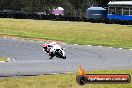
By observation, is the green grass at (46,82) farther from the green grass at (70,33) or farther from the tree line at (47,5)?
the tree line at (47,5)

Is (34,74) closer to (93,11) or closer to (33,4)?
(93,11)

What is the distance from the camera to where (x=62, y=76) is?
531 inches

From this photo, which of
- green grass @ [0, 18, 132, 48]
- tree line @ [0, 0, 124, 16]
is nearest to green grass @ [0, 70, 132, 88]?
green grass @ [0, 18, 132, 48]

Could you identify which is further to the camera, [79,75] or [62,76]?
[62,76]

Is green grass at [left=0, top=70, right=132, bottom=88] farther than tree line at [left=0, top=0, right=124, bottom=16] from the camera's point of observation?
No

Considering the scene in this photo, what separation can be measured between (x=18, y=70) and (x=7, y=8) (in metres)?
84.0

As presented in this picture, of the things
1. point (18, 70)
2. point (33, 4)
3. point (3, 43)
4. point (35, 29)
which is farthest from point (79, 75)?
point (33, 4)

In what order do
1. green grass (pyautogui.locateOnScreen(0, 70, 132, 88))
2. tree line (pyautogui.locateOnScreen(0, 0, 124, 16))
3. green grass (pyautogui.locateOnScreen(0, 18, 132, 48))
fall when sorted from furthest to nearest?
1. tree line (pyautogui.locateOnScreen(0, 0, 124, 16))
2. green grass (pyautogui.locateOnScreen(0, 18, 132, 48))
3. green grass (pyautogui.locateOnScreen(0, 70, 132, 88))

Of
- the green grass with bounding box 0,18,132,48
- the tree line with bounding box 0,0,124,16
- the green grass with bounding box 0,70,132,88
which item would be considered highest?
the tree line with bounding box 0,0,124,16

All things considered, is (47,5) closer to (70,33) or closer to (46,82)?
(70,33)

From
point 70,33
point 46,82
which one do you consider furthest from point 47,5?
point 46,82

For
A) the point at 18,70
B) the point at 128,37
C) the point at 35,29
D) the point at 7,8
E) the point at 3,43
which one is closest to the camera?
the point at 18,70

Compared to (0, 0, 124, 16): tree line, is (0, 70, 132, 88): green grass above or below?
below

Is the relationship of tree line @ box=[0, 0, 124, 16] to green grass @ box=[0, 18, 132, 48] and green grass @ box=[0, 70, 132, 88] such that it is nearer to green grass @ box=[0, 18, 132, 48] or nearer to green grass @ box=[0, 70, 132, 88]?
green grass @ box=[0, 18, 132, 48]
